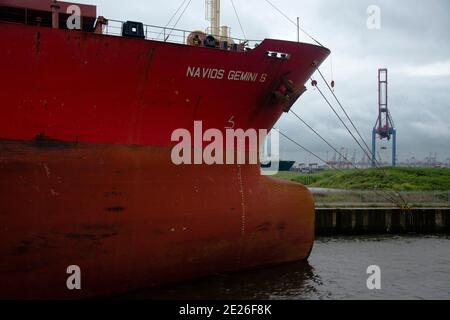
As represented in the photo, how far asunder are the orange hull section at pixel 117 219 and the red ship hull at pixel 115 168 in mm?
20

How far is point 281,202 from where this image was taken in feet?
35.0

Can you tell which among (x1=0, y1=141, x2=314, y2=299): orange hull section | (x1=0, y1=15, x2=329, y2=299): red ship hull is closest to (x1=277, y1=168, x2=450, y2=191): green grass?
(x1=0, y1=141, x2=314, y2=299): orange hull section

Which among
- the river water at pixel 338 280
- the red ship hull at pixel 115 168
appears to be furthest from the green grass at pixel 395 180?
the red ship hull at pixel 115 168

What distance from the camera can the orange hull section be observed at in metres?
7.37

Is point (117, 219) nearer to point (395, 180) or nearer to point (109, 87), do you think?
point (109, 87)

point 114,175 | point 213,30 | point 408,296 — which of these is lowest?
point 408,296

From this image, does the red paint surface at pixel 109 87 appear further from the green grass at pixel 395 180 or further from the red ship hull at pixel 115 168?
the green grass at pixel 395 180

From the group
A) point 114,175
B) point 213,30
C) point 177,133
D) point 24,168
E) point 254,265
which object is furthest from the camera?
point 213,30

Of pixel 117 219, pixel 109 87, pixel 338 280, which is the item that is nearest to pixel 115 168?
pixel 117 219

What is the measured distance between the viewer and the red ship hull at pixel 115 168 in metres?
7.41

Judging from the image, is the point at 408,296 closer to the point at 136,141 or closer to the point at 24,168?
the point at 136,141

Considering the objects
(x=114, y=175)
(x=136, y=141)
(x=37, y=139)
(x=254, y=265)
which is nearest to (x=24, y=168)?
(x=37, y=139)
